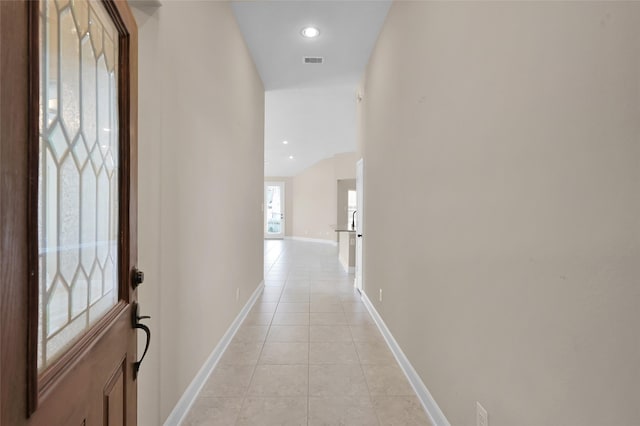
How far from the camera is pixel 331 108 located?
19.1ft

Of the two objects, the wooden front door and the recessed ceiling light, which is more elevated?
the recessed ceiling light

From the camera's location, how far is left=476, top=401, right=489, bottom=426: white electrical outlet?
1.27 m

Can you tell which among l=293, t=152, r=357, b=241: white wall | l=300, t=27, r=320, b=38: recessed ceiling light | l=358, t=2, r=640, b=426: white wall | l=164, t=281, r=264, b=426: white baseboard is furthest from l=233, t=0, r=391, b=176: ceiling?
l=293, t=152, r=357, b=241: white wall

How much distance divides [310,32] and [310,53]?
436mm

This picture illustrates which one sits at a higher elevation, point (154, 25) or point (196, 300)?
point (154, 25)

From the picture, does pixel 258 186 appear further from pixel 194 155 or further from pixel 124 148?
pixel 124 148

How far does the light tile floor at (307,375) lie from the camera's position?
1.86 m

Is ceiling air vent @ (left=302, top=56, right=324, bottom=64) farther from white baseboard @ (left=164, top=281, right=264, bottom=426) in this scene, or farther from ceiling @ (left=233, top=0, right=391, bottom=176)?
white baseboard @ (left=164, top=281, right=264, bottom=426)

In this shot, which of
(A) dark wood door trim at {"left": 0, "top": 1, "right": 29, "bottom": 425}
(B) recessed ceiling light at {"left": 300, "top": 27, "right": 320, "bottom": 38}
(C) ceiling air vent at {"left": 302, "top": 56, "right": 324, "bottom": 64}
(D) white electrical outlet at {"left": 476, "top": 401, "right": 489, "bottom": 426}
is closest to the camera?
(A) dark wood door trim at {"left": 0, "top": 1, "right": 29, "bottom": 425}

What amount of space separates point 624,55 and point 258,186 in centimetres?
400

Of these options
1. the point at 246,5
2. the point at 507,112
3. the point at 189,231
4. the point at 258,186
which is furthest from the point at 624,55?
the point at 258,186

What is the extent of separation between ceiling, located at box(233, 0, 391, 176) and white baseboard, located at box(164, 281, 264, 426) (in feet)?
10.0

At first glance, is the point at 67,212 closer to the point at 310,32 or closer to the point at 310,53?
the point at 310,32

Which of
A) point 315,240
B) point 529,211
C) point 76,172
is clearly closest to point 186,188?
point 76,172
